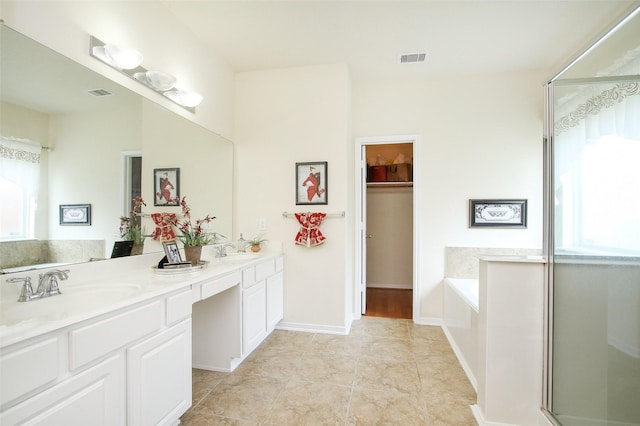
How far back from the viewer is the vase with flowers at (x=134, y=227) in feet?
5.93

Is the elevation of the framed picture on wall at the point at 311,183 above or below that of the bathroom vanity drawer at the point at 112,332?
above

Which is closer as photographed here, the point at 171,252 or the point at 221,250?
the point at 171,252

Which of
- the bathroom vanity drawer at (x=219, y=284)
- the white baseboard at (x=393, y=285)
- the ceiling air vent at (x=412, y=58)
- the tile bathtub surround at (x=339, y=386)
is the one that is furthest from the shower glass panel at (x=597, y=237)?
the white baseboard at (x=393, y=285)

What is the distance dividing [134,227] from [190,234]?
359mm

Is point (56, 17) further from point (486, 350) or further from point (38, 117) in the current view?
point (486, 350)

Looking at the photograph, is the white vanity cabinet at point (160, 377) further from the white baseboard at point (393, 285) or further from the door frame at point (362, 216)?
the white baseboard at point (393, 285)

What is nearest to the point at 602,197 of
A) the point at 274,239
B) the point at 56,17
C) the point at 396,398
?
the point at 396,398

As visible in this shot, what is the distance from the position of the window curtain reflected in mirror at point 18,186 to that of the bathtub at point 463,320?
2682 millimetres

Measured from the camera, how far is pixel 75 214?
5.02 feet


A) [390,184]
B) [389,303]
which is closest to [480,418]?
[389,303]

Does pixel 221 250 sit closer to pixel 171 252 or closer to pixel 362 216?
pixel 171 252

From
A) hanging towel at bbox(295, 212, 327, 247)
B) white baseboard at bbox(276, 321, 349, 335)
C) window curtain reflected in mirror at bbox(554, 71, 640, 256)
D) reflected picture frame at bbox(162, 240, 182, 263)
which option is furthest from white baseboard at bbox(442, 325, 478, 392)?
reflected picture frame at bbox(162, 240, 182, 263)

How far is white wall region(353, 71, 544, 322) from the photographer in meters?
3.04

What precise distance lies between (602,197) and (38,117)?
8.89 ft
